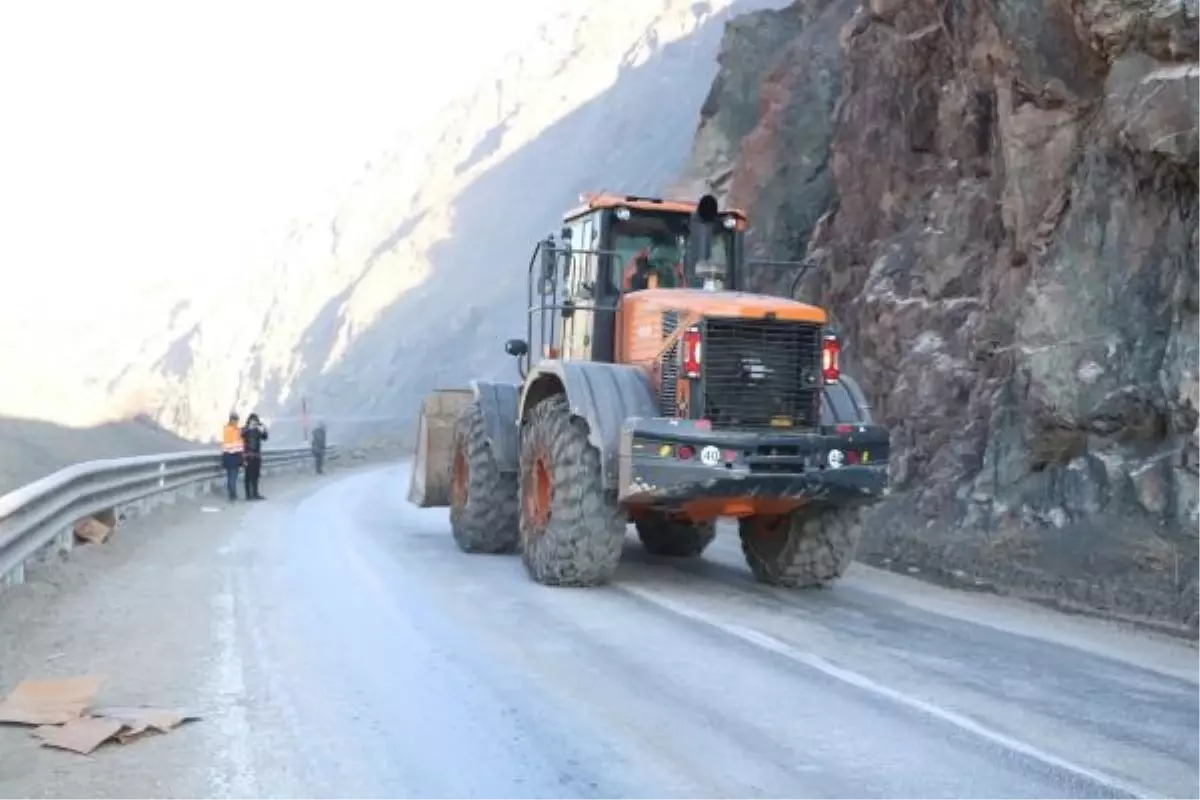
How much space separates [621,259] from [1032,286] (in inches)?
191

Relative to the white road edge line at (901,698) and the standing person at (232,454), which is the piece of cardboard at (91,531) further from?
the standing person at (232,454)

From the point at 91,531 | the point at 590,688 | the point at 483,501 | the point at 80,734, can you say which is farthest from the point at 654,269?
the point at 80,734

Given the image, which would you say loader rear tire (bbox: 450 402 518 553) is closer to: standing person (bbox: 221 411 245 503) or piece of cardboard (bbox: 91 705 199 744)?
piece of cardboard (bbox: 91 705 199 744)

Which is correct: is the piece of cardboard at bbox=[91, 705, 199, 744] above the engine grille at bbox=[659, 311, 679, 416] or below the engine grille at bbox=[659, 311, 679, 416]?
below

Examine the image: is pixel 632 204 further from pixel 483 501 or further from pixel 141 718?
pixel 141 718

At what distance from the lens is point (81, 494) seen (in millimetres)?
12867

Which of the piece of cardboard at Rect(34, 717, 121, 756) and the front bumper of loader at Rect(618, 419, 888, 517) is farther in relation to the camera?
the front bumper of loader at Rect(618, 419, 888, 517)

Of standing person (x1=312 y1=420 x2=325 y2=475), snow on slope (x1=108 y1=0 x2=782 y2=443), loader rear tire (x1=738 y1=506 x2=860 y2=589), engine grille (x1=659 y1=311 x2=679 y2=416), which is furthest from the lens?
snow on slope (x1=108 y1=0 x2=782 y2=443)

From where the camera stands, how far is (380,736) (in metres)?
5.88

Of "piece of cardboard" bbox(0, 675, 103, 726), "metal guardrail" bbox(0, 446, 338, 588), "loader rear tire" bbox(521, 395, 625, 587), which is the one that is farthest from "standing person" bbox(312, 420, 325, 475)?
"piece of cardboard" bbox(0, 675, 103, 726)

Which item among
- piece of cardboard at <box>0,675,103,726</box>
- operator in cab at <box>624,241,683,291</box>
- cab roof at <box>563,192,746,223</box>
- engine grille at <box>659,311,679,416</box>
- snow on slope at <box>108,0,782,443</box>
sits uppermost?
snow on slope at <box>108,0,782,443</box>

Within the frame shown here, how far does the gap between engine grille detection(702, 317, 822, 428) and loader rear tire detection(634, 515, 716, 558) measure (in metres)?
3.07

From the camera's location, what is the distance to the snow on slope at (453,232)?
7125 cm

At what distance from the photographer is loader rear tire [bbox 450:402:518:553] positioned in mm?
12500
